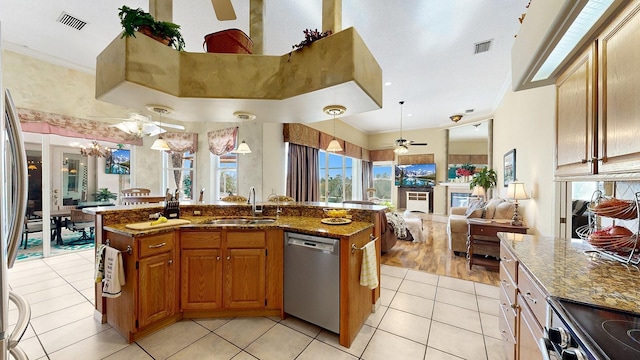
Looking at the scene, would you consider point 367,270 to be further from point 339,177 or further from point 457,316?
point 339,177

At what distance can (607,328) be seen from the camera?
790 mm

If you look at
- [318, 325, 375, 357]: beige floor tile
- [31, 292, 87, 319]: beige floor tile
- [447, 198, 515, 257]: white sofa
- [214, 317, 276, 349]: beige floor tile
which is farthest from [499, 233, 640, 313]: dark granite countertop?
[31, 292, 87, 319]: beige floor tile

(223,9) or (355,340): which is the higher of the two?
(223,9)

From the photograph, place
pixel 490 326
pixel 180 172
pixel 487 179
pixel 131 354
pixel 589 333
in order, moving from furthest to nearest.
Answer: pixel 180 172
pixel 487 179
pixel 490 326
pixel 131 354
pixel 589 333

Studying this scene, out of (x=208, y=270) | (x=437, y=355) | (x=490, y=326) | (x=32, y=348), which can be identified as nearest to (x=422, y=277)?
(x=490, y=326)

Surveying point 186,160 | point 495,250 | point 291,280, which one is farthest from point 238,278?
point 186,160

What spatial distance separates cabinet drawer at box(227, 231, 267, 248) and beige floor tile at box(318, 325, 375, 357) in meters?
0.99

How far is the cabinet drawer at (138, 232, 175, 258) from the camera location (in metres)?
1.93

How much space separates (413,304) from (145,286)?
267 cm

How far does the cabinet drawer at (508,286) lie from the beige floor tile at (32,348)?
11.5 ft

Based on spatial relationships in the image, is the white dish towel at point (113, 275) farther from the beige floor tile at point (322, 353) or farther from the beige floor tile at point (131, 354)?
the beige floor tile at point (322, 353)

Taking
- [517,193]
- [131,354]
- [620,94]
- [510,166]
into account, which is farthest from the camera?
[510,166]

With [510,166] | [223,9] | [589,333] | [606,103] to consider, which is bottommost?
[589,333]

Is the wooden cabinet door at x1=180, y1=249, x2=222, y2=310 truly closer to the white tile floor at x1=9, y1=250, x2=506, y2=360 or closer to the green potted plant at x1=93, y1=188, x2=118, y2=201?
the white tile floor at x1=9, y1=250, x2=506, y2=360
